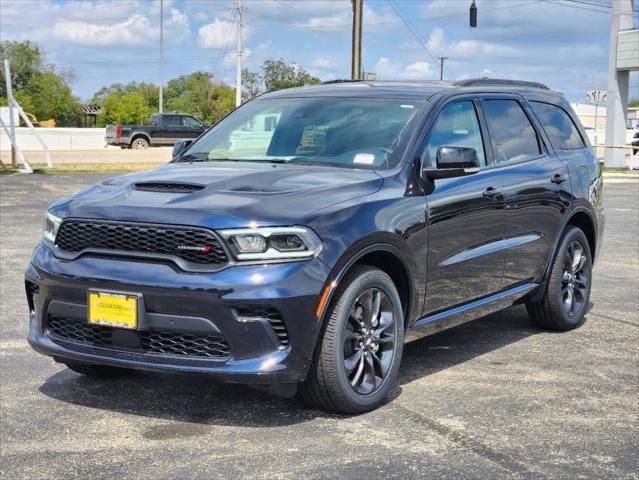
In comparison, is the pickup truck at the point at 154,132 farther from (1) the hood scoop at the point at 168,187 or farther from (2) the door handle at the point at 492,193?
(1) the hood scoop at the point at 168,187

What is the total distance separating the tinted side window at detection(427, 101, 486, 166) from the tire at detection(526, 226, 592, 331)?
1.32 meters

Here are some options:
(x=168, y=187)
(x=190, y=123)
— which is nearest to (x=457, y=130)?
(x=168, y=187)

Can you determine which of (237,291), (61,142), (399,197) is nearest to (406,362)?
(399,197)

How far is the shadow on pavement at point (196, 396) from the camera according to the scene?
5.12 meters

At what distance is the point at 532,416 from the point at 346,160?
1.79 meters

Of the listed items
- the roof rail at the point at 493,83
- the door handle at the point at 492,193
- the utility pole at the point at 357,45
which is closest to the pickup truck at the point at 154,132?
the utility pole at the point at 357,45

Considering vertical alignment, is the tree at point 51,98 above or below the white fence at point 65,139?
above

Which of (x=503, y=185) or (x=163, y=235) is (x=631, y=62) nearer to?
(x=503, y=185)

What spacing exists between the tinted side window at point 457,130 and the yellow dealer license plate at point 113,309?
2105 mm

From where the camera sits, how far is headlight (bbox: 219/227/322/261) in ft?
15.2

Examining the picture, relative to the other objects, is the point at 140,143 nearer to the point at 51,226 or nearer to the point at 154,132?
the point at 154,132

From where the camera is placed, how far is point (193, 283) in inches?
181

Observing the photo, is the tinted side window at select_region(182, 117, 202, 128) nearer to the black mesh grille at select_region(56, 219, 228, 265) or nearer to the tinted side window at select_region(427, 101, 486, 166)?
the tinted side window at select_region(427, 101, 486, 166)

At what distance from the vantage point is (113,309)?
4.77 metres
